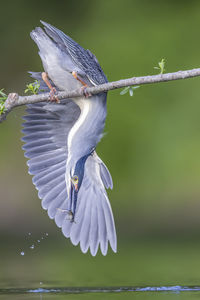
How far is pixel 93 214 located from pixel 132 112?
5.11 metres

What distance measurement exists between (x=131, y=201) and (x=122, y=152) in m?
0.76

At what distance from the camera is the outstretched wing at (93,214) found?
240 inches

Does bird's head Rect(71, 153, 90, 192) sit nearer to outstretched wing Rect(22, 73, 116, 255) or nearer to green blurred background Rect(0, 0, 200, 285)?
outstretched wing Rect(22, 73, 116, 255)

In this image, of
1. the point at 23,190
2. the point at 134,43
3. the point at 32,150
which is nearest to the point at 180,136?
the point at 134,43

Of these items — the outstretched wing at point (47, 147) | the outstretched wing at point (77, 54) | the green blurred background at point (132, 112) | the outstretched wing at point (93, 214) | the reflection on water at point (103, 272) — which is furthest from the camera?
the green blurred background at point (132, 112)

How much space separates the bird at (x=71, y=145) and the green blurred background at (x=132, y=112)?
3.55m

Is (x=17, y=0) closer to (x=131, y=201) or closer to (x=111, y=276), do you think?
(x=131, y=201)

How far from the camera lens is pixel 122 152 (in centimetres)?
1105

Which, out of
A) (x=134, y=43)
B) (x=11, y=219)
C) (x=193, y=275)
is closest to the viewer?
(x=193, y=275)

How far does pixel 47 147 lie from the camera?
6.46m

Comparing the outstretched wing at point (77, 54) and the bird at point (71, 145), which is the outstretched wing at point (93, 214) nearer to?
the bird at point (71, 145)

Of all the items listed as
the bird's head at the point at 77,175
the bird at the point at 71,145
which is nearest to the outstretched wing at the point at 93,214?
the bird at the point at 71,145

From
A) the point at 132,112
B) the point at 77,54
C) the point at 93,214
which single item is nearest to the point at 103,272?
the point at 93,214

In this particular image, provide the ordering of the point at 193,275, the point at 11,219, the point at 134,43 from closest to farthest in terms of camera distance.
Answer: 1. the point at 193,275
2. the point at 11,219
3. the point at 134,43
